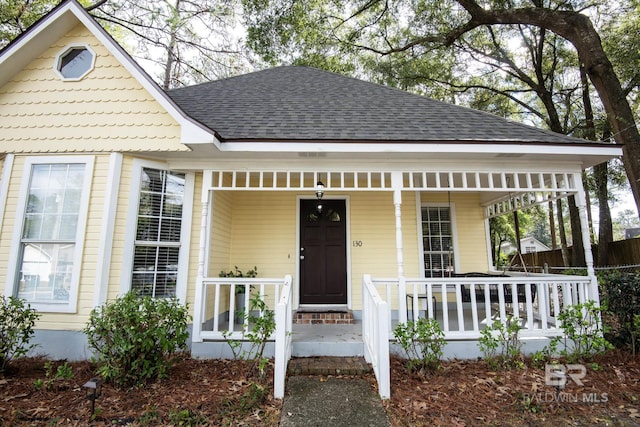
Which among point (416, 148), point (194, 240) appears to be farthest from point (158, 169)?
point (416, 148)

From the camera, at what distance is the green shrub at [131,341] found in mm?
3525

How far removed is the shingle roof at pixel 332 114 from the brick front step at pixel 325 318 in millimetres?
3046

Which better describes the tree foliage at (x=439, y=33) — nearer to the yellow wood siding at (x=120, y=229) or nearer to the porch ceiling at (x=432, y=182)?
the porch ceiling at (x=432, y=182)

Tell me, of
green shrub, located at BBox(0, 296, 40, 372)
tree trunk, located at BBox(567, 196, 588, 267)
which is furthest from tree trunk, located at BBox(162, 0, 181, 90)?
tree trunk, located at BBox(567, 196, 588, 267)

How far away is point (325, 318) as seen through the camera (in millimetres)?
5539

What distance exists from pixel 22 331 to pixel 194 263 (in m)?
2.15

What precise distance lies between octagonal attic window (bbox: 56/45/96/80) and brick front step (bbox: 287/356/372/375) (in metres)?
5.36

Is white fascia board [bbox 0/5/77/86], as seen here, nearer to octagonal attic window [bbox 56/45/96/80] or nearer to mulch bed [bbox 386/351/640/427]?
octagonal attic window [bbox 56/45/96/80]

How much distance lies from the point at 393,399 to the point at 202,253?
320 cm

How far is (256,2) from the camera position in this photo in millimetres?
10688

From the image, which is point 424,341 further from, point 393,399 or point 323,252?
point 323,252

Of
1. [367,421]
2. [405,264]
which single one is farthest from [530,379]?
[405,264]

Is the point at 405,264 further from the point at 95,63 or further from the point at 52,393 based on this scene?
the point at 95,63

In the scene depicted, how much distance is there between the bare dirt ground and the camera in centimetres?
287
